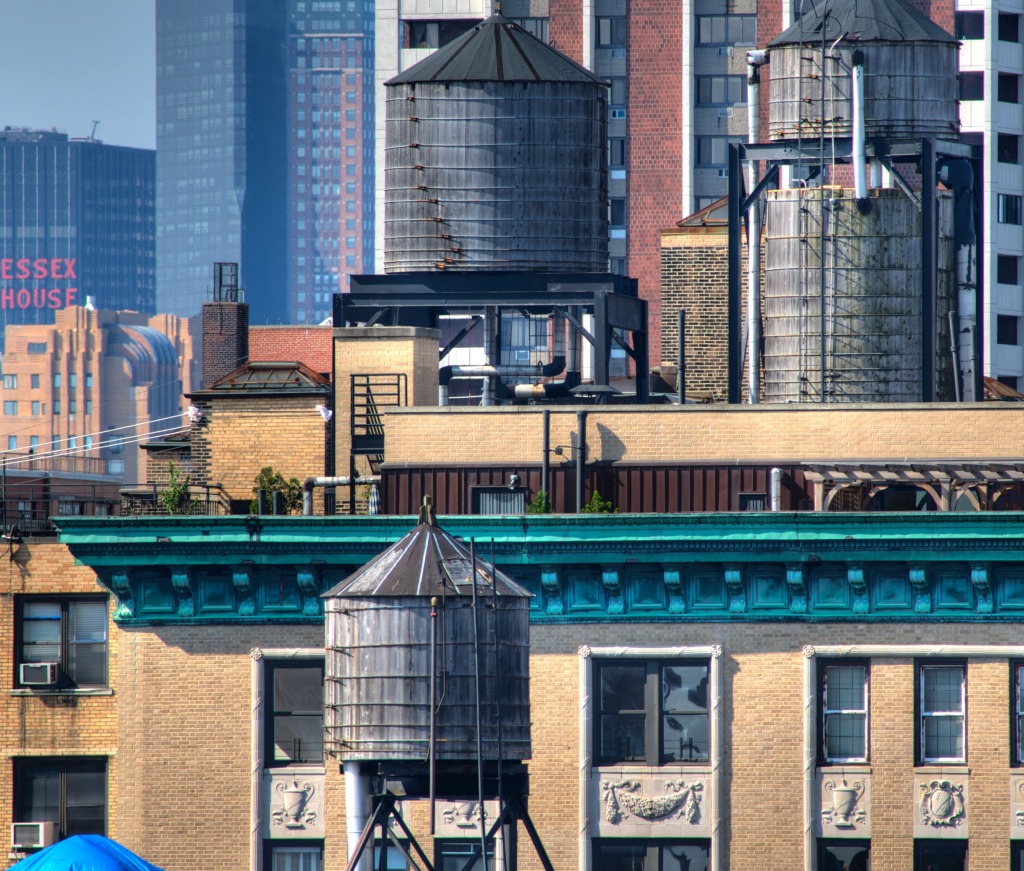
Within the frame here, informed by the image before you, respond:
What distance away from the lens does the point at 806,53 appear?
46.6m

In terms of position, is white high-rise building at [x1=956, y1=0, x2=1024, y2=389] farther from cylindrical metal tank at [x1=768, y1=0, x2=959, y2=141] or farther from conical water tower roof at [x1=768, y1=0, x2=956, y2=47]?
cylindrical metal tank at [x1=768, y1=0, x2=959, y2=141]

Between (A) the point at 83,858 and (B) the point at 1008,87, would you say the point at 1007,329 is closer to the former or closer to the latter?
(B) the point at 1008,87

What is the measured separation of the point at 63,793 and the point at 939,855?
15.0 metres

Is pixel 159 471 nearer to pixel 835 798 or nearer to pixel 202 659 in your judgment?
pixel 202 659

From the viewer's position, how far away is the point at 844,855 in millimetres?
34406

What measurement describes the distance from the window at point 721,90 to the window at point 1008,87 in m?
14.1

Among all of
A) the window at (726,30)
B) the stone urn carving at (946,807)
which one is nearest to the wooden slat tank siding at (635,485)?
the stone urn carving at (946,807)

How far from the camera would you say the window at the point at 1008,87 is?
11538cm

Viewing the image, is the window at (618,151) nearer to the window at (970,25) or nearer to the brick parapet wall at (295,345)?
the window at (970,25)

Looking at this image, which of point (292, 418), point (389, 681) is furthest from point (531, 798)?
point (292, 418)

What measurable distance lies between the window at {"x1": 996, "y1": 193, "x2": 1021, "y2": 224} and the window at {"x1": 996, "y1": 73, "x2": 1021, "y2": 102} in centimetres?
536

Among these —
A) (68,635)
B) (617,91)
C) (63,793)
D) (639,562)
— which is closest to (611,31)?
(617,91)

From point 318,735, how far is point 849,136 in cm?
1913

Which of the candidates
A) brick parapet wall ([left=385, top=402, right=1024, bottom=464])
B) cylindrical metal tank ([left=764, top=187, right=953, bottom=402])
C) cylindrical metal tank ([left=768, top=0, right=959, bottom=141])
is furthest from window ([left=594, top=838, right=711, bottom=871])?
cylindrical metal tank ([left=768, top=0, right=959, bottom=141])
